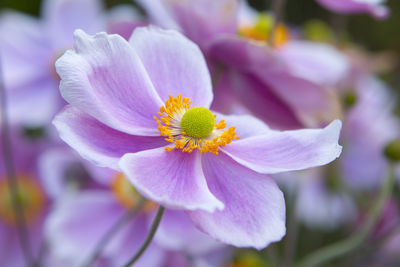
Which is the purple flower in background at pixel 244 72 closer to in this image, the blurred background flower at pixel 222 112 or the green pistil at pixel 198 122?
the blurred background flower at pixel 222 112

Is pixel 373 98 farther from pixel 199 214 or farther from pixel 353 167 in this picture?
pixel 199 214

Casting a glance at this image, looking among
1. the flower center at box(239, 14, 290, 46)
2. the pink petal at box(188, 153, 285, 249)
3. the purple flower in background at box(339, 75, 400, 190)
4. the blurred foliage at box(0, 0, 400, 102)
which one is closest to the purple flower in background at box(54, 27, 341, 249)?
the pink petal at box(188, 153, 285, 249)

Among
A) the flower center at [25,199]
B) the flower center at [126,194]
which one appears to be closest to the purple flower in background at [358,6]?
the flower center at [126,194]

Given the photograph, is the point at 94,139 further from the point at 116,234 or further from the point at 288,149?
the point at 116,234

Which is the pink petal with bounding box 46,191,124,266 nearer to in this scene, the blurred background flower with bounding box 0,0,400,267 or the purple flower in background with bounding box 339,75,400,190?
the blurred background flower with bounding box 0,0,400,267

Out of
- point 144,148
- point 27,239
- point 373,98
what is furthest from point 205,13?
point 373,98

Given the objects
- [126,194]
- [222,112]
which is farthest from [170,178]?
[126,194]
